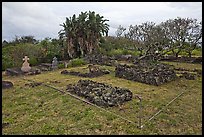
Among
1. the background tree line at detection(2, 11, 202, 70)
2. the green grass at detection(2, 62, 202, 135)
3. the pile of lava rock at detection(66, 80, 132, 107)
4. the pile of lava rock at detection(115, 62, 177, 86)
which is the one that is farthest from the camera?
the background tree line at detection(2, 11, 202, 70)

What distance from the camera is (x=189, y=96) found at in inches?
438

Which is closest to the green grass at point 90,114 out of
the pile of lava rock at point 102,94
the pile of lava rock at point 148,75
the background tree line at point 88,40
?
the pile of lava rock at point 102,94

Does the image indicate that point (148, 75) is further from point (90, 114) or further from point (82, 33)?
point (82, 33)

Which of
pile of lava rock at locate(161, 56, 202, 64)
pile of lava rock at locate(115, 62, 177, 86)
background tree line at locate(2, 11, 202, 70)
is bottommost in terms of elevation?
pile of lava rock at locate(161, 56, 202, 64)

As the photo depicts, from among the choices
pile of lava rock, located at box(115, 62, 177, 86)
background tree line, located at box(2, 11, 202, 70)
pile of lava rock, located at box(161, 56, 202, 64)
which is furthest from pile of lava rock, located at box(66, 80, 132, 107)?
pile of lava rock, located at box(161, 56, 202, 64)

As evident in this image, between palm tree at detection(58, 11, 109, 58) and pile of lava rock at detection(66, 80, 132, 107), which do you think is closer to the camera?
pile of lava rock at detection(66, 80, 132, 107)

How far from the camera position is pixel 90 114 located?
833 centimetres

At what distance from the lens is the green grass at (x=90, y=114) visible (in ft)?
23.3

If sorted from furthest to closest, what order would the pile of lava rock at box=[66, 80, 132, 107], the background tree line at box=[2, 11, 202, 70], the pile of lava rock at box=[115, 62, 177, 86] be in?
the background tree line at box=[2, 11, 202, 70] < the pile of lava rock at box=[115, 62, 177, 86] < the pile of lava rock at box=[66, 80, 132, 107]

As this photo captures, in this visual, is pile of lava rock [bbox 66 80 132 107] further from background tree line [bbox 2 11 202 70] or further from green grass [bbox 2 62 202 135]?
background tree line [bbox 2 11 202 70]

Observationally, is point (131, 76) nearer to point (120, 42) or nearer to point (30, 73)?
point (30, 73)

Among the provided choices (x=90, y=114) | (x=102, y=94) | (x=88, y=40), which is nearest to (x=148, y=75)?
(x=102, y=94)

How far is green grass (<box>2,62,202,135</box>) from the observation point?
23.3ft

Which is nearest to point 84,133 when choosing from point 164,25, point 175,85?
point 175,85
